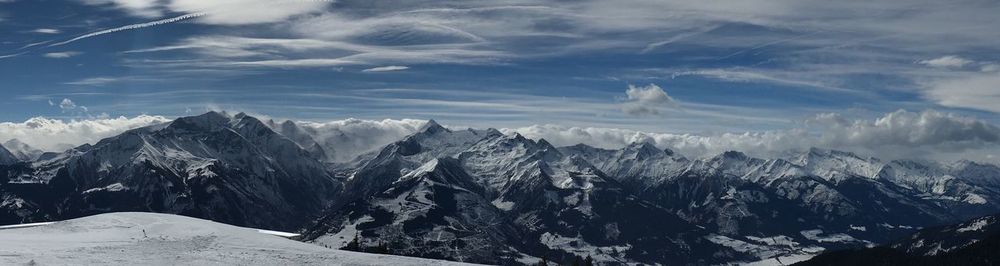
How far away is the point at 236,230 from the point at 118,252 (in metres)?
17.8

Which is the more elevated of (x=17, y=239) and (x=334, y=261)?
(x=17, y=239)

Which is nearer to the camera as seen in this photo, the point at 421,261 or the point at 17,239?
the point at 17,239

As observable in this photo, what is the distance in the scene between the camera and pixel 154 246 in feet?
262

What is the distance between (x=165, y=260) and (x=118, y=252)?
14.5 feet

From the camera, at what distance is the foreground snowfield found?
231 ft

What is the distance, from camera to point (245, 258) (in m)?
78.8

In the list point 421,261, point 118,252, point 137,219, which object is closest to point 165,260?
point 118,252

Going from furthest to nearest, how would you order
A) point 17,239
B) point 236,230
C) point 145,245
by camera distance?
point 236,230 → point 145,245 → point 17,239

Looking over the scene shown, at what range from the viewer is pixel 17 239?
74250 millimetres

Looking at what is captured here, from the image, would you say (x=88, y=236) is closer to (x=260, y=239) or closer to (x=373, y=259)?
(x=260, y=239)

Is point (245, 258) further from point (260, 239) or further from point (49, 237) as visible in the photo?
point (49, 237)

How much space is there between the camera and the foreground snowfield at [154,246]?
70.3m

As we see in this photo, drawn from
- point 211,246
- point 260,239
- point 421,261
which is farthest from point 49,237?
point 421,261

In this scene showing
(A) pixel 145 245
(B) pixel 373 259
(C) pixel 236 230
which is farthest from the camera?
(C) pixel 236 230
